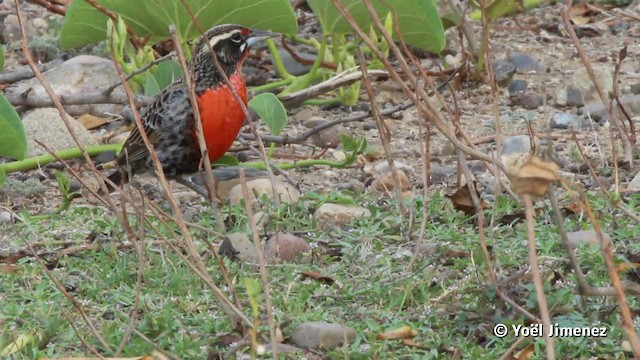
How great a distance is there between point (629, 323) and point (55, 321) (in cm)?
203

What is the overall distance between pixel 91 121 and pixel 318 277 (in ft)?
10.7

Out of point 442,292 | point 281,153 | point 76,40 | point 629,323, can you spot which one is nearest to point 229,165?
point 281,153

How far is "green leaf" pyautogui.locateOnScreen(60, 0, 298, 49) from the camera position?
659 cm

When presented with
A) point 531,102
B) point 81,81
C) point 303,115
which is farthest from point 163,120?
point 531,102

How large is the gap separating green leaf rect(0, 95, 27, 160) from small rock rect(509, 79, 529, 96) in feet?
10.3

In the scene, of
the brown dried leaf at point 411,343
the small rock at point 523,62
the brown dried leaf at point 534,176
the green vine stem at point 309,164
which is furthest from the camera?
the small rock at point 523,62

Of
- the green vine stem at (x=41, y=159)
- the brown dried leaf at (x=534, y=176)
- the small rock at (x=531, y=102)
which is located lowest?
the small rock at (x=531, y=102)

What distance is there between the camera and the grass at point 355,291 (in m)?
3.83

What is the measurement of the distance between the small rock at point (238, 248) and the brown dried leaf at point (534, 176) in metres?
2.55

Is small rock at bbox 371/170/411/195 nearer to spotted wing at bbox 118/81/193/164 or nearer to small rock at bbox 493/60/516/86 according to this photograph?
spotted wing at bbox 118/81/193/164

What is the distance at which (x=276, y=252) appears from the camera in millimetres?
4750

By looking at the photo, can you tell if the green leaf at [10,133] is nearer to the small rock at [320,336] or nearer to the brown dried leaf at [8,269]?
the brown dried leaf at [8,269]

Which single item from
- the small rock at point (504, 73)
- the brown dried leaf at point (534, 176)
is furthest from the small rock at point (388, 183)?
the brown dried leaf at point (534, 176)

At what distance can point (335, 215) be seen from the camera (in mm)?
5215
